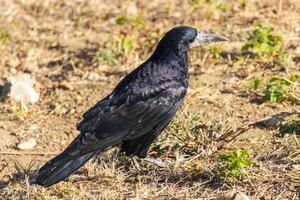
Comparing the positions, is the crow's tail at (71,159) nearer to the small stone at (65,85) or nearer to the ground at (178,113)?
the ground at (178,113)

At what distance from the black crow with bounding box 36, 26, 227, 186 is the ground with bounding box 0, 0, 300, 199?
11.5 inches

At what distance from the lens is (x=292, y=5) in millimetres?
9016

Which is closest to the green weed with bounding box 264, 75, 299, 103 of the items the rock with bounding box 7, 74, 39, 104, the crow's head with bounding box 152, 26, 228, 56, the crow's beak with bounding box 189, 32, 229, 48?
the crow's beak with bounding box 189, 32, 229, 48

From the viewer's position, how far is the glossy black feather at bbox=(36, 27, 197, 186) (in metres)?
5.57

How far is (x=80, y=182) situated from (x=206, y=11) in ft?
12.5

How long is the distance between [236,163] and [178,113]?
1.22 metres

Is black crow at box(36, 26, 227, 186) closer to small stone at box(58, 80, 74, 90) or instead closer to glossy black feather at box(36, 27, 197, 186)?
glossy black feather at box(36, 27, 197, 186)

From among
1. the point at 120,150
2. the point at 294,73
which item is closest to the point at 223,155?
the point at 120,150

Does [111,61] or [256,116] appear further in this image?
[111,61]

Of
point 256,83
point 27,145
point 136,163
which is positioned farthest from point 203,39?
point 27,145

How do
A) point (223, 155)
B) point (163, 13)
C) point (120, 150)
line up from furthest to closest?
point (163, 13), point (120, 150), point (223, 155)

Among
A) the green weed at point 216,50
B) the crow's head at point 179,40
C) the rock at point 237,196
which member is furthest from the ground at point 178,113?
the crow's head at point 179,40

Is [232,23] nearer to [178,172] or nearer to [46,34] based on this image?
[46,34]

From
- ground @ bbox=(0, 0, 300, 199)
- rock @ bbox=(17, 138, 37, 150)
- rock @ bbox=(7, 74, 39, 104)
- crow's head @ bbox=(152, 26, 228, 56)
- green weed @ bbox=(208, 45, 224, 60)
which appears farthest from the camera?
green weed @ bbox=(208, 45, 224, 60)
